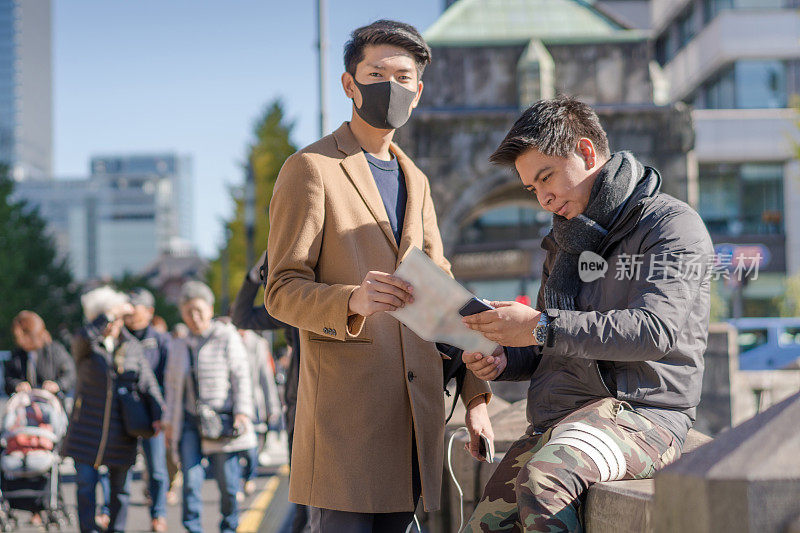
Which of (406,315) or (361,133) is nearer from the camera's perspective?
(406,315)

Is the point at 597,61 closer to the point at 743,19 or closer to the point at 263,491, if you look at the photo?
the point at 263,491

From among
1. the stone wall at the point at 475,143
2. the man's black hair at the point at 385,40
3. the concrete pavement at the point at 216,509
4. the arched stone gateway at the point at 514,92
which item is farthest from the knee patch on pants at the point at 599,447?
the stone wall at the point at 475,143

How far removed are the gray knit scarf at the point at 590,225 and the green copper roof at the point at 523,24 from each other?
66.1ft

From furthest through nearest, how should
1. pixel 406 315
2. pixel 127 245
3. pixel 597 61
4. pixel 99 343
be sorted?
1. pixel 127 245
2. pixel 597 61
3. pixel 99 343
4. pixel 406 315

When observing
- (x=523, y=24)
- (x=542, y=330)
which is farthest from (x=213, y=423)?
(x=523, y=24)

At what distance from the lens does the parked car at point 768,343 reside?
15352 mm

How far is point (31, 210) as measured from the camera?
40438 mm

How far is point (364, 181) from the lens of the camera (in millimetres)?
3254

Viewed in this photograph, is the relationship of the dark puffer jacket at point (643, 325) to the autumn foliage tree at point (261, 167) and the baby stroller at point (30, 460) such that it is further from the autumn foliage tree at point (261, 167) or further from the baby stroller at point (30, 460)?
the autumn foliage tree at point (261, 167)

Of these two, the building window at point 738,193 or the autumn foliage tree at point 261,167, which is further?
the autumn foliage tree at point 261,167

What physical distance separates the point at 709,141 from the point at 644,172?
38764 mm

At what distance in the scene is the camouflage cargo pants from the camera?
2584mm

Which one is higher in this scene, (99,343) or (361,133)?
(361,133)

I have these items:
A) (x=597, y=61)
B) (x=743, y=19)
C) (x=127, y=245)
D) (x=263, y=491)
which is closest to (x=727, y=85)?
(x=743, y=19)
